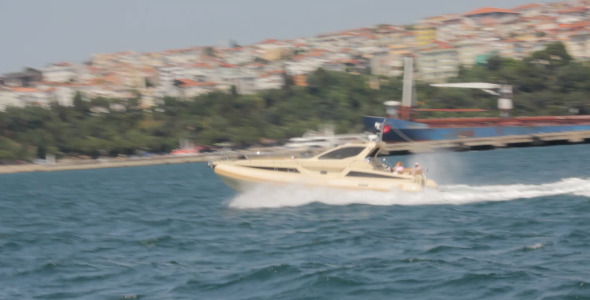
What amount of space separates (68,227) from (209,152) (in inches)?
2394

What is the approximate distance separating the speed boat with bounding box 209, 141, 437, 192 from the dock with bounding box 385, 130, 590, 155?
37447 mm

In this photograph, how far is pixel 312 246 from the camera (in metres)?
17.4

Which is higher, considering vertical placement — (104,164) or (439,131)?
(439,131)

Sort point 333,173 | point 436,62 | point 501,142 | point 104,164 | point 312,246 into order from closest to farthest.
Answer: point 312,246 → point 333,173 → point 501,142 → point 104,164 → point 436,62

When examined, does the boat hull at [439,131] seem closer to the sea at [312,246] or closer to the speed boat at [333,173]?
the sea at [312,246]

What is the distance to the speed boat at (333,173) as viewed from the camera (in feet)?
77.5

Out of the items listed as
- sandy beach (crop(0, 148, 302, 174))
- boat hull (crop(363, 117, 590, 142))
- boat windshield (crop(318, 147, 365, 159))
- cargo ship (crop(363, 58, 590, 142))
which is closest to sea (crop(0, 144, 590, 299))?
boat windshield (crop(318, 147, 365, 159))

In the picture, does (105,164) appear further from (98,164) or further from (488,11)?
(488,11)

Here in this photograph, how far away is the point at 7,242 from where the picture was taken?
19.6 metres

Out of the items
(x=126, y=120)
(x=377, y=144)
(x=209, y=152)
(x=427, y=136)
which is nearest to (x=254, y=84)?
(x=126, y=120)

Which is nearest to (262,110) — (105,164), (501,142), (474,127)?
(105,164)

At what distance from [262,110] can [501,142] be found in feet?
122

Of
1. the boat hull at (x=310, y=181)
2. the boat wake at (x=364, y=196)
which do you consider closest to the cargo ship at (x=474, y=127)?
the boat wake at (x=364, y=196)

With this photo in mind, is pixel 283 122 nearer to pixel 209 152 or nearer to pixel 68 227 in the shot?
pixel 209 152
